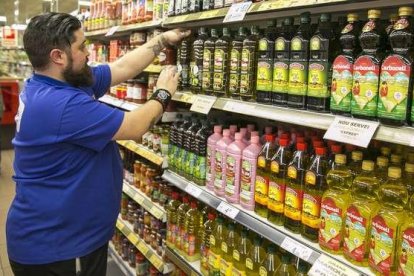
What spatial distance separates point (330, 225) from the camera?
1.46 meters

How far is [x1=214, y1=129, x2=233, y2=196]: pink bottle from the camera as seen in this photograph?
6.63ft

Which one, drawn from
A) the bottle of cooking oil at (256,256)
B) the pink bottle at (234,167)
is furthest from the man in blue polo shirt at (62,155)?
the bottle of cooking oil at (256,256)

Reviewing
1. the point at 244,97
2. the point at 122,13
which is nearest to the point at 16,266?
the point at 244,97

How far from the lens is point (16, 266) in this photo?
197 centimetres

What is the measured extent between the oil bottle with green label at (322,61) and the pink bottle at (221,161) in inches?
23.7

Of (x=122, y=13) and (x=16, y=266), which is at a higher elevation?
(x=122, y=13)

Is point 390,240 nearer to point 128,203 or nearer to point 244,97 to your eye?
point 244,97

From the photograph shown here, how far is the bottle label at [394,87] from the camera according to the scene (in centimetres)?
121

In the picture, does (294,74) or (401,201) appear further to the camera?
(294,74)

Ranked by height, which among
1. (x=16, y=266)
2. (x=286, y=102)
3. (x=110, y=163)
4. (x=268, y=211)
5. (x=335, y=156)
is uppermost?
(x=286, y=102)

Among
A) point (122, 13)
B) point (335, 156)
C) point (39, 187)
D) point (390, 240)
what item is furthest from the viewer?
point (122, 13)

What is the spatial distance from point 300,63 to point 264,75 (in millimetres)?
206

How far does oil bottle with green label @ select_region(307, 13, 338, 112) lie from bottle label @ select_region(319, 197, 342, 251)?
1.13 ft

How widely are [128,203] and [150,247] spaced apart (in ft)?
2.04
